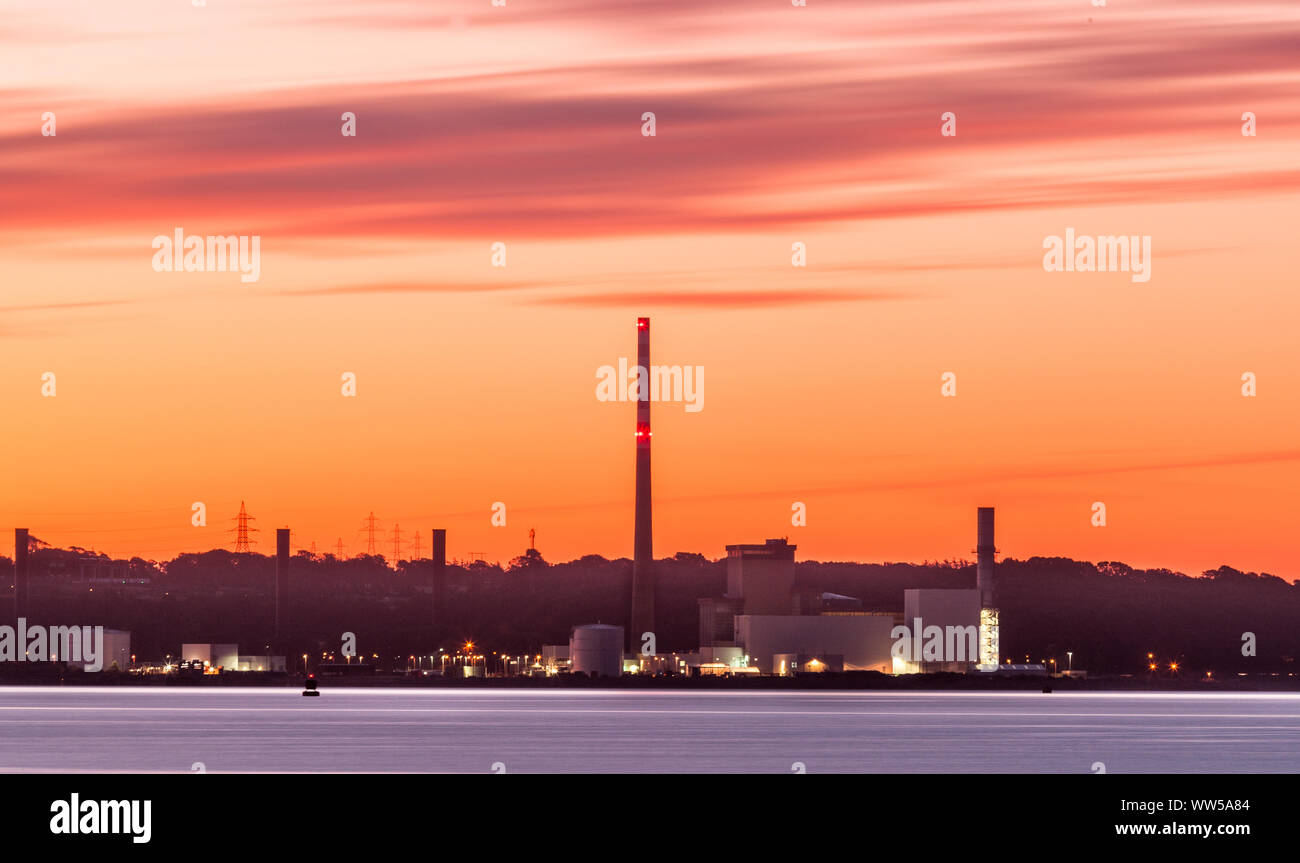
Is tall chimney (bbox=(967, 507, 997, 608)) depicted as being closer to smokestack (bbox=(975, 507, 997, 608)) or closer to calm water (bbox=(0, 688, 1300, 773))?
smokestack (bbox=(975, 507, 997, 608))

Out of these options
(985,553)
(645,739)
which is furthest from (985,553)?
(645,739)

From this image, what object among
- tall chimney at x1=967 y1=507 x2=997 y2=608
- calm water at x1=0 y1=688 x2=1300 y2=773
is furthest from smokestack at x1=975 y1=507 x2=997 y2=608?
calm water at x1=0 y1=688 x2=1300 y2=773

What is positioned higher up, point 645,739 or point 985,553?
point 985,553

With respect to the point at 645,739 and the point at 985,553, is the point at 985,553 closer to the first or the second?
the point at 985,553

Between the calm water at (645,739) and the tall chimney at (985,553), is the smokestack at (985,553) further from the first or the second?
the calm water at (645,739)
